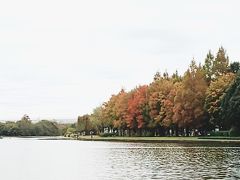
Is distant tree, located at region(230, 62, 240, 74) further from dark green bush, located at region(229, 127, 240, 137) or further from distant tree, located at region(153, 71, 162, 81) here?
distant tree, located at region(153, 71, 162, 81)

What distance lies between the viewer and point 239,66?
10181 cm

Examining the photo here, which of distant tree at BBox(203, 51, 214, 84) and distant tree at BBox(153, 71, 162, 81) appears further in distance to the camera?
distant tree at BBox(153, 71, 162, 81)

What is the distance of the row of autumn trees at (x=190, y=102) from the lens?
89.9 m

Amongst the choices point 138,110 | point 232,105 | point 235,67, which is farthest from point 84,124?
point 232,105

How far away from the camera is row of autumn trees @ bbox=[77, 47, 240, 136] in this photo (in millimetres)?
89938

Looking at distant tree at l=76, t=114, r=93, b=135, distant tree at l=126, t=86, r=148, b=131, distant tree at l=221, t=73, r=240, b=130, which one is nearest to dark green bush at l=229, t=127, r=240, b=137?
distant tree at l=221, t=73, r=240, b=130

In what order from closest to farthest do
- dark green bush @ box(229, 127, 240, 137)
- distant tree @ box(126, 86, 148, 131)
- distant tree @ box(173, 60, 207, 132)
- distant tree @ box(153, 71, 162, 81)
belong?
1. dark green bush @ box(229, 127, 240, 137)
2. distant tree @ box(173, 60, 207, 132)
3. distant tree @ box(126, 86, 148, 131)
4. distant tree @ box(153, 71, 162, 81)

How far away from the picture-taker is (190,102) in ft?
332

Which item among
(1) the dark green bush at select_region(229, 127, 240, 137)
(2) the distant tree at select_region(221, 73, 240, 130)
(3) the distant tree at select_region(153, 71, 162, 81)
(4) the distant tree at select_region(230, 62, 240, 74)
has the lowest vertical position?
(1) the dark green bush at select_region(229, 127, 240, 137)

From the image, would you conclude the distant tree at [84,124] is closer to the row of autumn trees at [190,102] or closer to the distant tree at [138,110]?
the row of autumn trees at [190,102]

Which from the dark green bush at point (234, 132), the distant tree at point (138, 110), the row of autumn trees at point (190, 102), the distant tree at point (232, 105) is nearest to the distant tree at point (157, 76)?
the row of autumn trees at point (190, 102)

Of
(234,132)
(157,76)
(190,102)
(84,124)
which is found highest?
(157,76)

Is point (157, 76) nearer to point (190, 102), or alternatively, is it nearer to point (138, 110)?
point (138, 110)

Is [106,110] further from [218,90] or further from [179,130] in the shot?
[218,90]
